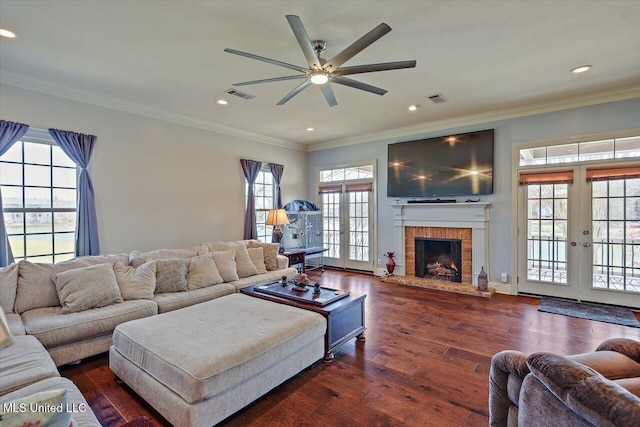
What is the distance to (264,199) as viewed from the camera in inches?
260

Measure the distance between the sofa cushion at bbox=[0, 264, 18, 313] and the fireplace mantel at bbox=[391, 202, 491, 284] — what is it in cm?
549

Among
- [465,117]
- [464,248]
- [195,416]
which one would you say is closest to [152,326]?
[195,416]

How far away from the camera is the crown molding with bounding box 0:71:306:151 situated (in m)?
3.58

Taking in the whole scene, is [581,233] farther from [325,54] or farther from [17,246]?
[17,246]

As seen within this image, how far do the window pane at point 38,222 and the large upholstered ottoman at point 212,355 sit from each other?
7.69ft

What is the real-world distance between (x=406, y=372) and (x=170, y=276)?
2.83 meters

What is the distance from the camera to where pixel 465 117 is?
17.3ft

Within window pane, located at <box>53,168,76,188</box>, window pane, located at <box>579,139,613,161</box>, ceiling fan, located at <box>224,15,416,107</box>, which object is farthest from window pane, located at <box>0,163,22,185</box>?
window pane, located at <box>579,139,613,161</box>

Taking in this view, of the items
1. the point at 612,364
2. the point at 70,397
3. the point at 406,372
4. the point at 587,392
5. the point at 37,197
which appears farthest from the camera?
the point at 37,197

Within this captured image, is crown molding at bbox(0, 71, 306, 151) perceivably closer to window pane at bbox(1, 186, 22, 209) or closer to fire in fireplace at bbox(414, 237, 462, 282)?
window pane at bbox(1, 186, 22, 209)

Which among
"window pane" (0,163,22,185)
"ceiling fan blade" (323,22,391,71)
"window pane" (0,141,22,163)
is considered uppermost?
"ceiling fan blade" (323,22,391,71)

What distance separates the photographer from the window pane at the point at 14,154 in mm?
3591

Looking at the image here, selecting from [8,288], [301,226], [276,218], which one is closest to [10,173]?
[8,288]

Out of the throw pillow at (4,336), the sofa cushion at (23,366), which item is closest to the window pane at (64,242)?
the sofa cushion at (23,366)
